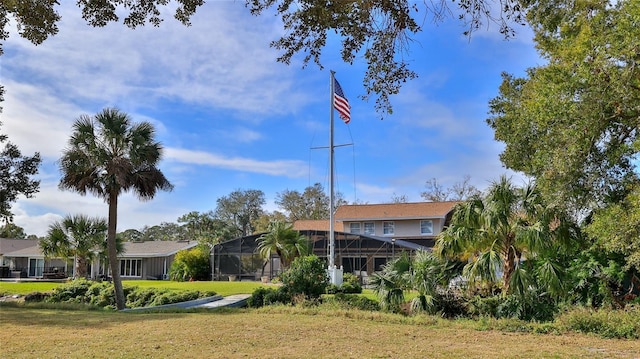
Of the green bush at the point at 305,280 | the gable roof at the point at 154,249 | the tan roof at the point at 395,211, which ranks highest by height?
the tan roof at the point at 395,211

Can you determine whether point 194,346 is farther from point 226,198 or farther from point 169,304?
point 226,198

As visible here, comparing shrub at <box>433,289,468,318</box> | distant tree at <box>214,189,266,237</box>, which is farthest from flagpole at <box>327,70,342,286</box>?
distant tree at <box>214,189,266,237</box>

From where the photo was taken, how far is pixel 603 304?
1351 cm

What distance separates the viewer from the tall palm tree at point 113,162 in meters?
19.6

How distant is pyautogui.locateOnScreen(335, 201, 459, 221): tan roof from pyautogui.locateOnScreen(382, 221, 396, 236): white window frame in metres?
0.83

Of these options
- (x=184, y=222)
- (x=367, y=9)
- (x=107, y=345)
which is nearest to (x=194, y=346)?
(x=107, y=345)

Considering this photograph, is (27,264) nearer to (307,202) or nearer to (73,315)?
(307,202)

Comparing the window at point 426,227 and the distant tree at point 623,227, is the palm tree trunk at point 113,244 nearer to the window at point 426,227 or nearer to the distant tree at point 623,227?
the distant tree at point 623,227

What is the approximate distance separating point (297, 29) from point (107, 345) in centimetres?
712

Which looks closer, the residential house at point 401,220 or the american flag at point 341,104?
the american flag at point 341,104

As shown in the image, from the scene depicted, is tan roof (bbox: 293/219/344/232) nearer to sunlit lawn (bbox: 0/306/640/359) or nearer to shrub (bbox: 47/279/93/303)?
shrub (bbox: 47/279/93/303)

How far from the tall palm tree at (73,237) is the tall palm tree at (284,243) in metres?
10.5

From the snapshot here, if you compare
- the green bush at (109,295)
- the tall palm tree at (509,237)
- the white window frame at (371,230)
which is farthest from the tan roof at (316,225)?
the tall palm tree at (509,237)

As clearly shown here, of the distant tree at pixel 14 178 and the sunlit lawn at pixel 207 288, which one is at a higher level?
the distant tree at pixel 14 178
